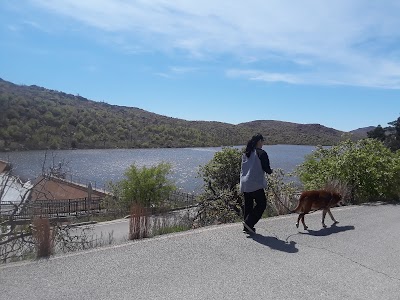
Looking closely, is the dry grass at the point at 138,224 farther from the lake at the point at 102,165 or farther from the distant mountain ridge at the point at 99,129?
the distant mountain ridge at the point at 99,129

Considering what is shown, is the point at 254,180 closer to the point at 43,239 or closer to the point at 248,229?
the point at 248,229

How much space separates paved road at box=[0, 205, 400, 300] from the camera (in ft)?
15.7

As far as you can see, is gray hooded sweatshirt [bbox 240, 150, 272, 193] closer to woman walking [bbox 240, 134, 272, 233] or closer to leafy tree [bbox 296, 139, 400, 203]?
woman walking [bbox 240, 134, 272, 233]

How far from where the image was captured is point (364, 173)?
12.2 meters

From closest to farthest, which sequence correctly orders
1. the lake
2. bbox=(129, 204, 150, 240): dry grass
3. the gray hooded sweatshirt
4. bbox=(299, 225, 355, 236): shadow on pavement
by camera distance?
bbox=(129, 204, 150, 240): dry grass < the gray hooded sweatshirt < bbox=(299, 225, 355, 236): shadow on pavement < the lake

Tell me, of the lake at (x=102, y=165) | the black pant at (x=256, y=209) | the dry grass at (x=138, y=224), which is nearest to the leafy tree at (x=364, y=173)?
the black pant at (x=256, y=209)

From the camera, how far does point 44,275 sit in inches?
201

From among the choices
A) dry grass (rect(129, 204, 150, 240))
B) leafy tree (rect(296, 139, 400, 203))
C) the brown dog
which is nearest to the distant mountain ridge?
leafy tree (rect(296, 139, 400, 203))

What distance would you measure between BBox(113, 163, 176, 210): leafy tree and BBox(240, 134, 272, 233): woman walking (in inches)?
840

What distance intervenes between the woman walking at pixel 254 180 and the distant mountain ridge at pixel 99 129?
42074 mm

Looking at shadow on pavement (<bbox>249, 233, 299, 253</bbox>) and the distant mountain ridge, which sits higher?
the distant mountain ridge

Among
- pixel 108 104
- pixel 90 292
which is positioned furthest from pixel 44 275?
pixel 108 104

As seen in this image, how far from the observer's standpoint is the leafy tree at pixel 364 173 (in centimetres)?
1202

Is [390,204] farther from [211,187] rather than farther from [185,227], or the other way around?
[185,227]
